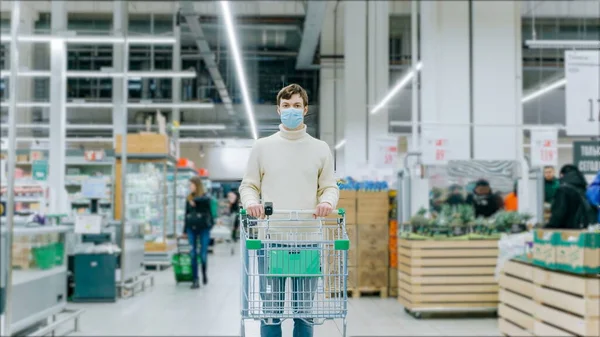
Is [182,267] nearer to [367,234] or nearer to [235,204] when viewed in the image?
[367,234]

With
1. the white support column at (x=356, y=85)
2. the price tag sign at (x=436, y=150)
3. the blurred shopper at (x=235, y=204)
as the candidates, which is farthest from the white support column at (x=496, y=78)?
the blurred shopper at (x=235, y=204)

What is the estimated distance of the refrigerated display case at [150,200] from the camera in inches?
615

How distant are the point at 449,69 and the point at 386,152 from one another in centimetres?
341

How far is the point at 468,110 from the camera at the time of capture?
12398 mm

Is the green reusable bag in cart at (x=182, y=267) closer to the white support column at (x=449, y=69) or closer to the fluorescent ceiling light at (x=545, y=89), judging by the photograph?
the white support column at (x=449, y=69)

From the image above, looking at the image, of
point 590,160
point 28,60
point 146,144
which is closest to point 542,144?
point 146,144

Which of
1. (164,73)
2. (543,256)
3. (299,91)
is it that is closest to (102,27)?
(164,73)

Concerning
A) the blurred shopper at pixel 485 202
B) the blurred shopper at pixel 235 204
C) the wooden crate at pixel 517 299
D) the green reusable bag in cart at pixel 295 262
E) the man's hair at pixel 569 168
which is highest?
the man's hair at pixel 569 168

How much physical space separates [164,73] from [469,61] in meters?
6.41

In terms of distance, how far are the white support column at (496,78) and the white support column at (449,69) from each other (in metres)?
0.18

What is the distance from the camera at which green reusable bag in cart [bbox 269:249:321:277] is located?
512 mm

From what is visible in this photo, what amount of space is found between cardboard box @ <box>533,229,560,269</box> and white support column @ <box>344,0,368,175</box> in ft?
30.7

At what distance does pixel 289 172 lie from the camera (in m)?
0.50

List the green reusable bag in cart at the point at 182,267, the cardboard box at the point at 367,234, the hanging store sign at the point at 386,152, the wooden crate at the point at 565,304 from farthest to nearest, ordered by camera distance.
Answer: the hanging store sign at the point at 386,152, the green reusable bag in cart at the point at 182,267, the wooden crate at the point at 565,304, the cardboard box at the point at 367,234
